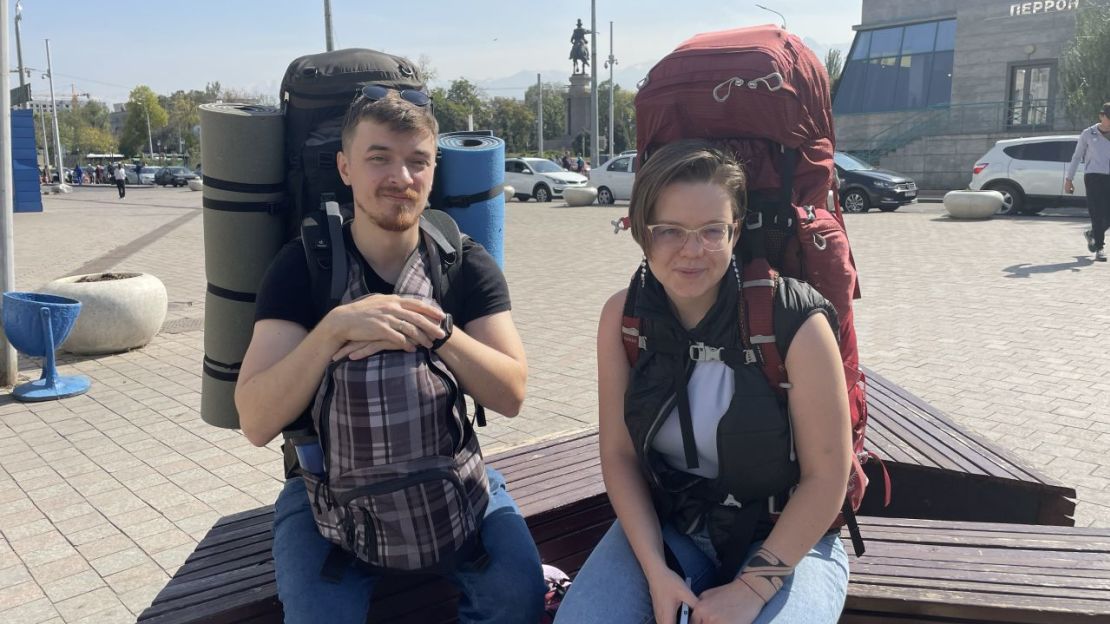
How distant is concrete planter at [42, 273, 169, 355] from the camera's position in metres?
6.87

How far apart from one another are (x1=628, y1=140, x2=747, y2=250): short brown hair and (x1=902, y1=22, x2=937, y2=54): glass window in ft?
119

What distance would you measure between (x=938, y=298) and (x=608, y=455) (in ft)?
24.8

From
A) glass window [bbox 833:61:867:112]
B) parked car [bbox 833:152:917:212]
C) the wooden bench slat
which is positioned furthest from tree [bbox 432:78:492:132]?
the wooden bench slat

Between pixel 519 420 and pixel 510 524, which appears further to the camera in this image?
pixel 519 420

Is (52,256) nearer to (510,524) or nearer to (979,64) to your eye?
(510,524)

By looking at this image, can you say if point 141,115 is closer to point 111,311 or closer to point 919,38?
point 919,38

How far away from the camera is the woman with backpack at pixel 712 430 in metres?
1.98

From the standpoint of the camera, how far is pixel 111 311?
22.8 ft

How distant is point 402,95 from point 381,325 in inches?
29.7

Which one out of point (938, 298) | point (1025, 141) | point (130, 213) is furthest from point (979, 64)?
point (130, 213)

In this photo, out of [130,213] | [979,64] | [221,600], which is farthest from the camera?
[979,64]

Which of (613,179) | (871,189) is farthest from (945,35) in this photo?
(871,189)

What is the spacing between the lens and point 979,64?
31.2 metres

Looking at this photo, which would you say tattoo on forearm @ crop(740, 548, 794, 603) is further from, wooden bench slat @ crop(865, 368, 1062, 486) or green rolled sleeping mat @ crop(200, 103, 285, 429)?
green rolled sleeping mat @ crop(200, 103, 285, 429)
